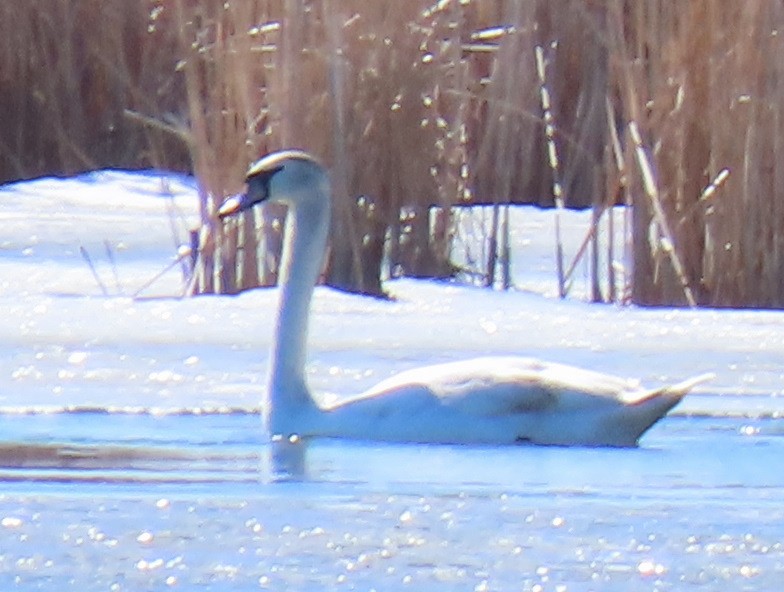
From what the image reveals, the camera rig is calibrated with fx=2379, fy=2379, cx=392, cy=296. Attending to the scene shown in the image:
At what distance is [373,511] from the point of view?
489 cm

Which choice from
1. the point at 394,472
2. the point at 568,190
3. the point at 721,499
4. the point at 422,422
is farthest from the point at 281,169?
the point at 568,190

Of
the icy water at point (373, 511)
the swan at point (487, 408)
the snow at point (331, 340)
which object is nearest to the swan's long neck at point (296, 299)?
the swan at point (487, 408)

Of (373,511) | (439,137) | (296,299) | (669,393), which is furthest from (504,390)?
(439,137)

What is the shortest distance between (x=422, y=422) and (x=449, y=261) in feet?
10.7

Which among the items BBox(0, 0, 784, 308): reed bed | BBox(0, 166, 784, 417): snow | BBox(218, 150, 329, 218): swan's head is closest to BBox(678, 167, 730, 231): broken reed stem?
BBox(0, 0, 784, 308): reed bed

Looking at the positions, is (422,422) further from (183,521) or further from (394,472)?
(183,521)

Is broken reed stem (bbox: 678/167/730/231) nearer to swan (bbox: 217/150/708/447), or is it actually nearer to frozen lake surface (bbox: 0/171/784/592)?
A: frozen lake surface (bbox: 0/171/784/592)

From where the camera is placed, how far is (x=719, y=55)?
27.9 ft

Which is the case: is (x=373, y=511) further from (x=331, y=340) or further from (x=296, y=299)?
(x=331, y=340)

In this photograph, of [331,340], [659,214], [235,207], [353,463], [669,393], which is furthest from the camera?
[659,214]

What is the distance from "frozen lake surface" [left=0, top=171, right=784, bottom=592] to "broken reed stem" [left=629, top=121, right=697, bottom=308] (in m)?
0.30

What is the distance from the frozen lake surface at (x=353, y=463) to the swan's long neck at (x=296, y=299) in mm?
154

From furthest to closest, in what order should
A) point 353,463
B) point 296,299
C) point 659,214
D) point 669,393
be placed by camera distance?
point 659,214
point 296,299
point 669,393
point 353,463

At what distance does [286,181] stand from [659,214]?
2.17 metres
